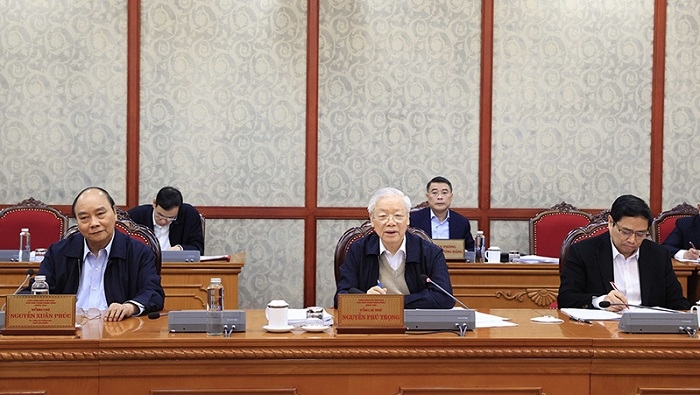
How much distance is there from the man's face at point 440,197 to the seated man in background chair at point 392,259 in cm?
243

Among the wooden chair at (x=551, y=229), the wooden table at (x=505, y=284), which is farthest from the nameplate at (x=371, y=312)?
the wooden chair at (x=551, y=229)

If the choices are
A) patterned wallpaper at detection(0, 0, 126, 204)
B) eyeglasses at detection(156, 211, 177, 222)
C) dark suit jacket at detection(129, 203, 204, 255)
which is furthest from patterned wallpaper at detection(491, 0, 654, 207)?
patterned wallpaper at detection(0, 0, 126, 204)

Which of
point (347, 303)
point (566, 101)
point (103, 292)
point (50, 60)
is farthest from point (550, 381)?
point (50, 60)

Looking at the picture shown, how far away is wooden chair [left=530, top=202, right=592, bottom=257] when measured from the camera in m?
6.65

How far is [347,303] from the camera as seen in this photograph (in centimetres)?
298

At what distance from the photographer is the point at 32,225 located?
603cm

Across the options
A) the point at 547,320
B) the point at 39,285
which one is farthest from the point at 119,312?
the point at 547,320

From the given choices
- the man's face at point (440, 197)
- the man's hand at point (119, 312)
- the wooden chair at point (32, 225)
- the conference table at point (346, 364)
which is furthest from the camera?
the man's face at point (440, 197)

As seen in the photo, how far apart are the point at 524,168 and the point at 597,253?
320 centimetres

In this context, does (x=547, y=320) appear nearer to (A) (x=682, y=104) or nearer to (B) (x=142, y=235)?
(B) (x=142, y=235)

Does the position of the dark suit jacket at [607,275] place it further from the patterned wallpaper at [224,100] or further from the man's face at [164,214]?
the patterned wallpaper at [224,100]

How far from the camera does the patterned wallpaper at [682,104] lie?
7.13 metres

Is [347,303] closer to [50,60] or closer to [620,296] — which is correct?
[620,296]

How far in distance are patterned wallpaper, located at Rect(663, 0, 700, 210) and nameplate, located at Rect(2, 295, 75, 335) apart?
5.47 m
